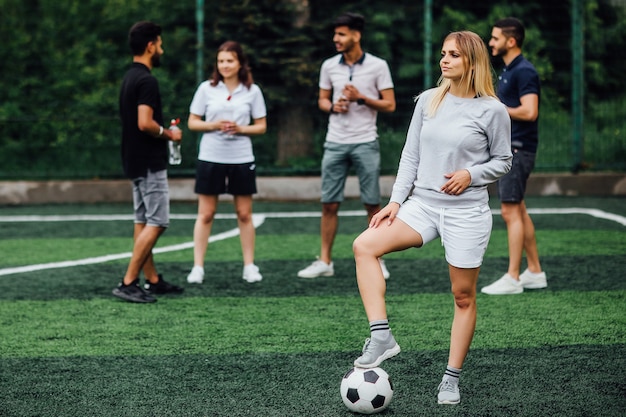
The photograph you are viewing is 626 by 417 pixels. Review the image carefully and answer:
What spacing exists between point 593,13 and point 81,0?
7321mm

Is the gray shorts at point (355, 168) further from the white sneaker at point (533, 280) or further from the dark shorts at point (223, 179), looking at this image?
the white sneaker at point (533, 280)

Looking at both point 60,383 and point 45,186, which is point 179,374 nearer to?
point 60,383

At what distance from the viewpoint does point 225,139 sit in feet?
26.2

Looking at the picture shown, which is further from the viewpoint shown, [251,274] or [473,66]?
[251,274]

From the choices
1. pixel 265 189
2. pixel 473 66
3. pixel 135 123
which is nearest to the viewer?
pixel 473 66

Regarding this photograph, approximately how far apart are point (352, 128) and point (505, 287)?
6.24ft

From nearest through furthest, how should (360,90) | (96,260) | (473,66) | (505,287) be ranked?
(473,66) < (505,287) < (360,90) < (96,260)

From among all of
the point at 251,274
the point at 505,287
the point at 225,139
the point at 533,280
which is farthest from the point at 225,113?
the point at 533,280

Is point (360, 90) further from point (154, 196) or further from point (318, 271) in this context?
point (154, 196)

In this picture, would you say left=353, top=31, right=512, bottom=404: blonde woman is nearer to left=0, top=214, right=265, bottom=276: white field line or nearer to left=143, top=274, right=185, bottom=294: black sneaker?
left=143, top=274, right=185, bottom=294: black sneaker

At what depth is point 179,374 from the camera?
5.32 metres

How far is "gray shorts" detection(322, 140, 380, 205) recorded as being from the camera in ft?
27.0

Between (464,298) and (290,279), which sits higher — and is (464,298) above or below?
above

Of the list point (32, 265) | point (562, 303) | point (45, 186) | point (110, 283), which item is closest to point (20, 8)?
point (45, 186)
